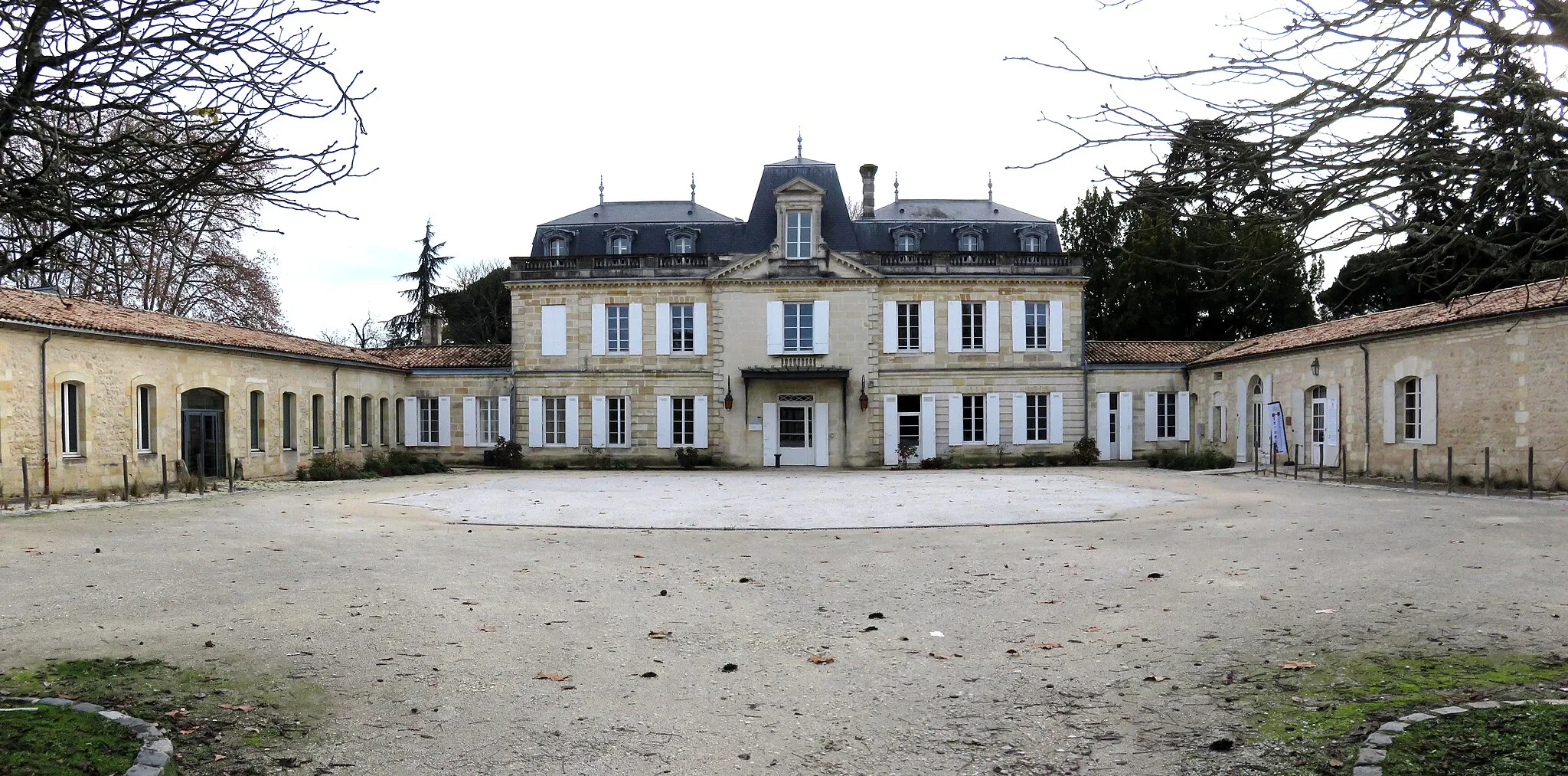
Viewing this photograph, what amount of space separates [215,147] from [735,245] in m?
24.8

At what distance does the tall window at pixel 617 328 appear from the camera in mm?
27578

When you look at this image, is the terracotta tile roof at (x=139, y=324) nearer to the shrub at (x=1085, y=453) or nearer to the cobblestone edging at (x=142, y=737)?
the cobblestone edging at (x=142, y=737)

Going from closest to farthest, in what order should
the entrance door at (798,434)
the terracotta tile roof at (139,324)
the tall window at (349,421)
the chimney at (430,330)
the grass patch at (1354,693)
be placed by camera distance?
1. the grass patch at (1354,693)
2. the terracotta tile roof at (139,324)
3. the tall window at (349,421)
4. the entrance door at (798,434)
5. the chimney at (430,330)

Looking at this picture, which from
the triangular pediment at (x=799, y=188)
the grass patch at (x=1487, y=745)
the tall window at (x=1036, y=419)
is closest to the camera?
the grass patch at (x=1487, y=745)

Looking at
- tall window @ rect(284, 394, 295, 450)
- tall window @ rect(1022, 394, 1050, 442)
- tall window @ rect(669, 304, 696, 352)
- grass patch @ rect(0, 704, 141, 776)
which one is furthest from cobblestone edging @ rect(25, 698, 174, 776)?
tall window @ rect(1022, 394, 1050, 442)

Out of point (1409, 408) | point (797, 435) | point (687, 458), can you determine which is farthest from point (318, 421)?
point (1409, 408)

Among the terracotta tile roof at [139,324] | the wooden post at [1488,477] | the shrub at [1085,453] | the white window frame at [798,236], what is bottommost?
the shrub at [1085,453]

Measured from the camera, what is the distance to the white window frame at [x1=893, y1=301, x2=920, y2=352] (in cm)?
2748

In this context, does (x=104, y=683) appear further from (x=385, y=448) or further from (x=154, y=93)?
(x=385, y=448)

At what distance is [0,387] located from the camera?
1530 centimetres

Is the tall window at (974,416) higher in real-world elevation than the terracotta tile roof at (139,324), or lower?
lower

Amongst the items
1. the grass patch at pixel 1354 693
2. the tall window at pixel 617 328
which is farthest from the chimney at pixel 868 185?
the grass patch at pixel 1354 693

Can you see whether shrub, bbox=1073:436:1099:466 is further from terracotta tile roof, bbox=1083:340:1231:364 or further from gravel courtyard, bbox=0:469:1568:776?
gravel courtyard, bbox=0:469:1568:776

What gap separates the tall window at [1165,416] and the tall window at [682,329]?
40.9 ft
